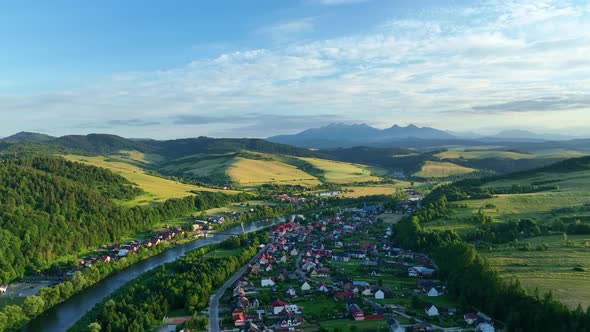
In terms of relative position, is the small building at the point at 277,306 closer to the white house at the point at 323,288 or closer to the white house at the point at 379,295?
the white house at the point at 323,288

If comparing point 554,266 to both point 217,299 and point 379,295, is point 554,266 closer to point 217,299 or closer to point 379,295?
point 379,295

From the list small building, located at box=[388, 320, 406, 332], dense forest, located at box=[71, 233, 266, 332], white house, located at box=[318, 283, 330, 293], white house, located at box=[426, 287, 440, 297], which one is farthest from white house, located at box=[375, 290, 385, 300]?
dense forest, located at box=[71, 233, 266, 332]

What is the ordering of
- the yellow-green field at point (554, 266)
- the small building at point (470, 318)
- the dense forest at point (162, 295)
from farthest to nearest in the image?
the yellow-green field at point (554, 266) < the dense forest at point (162, 295) < the small building at point (470, 318)

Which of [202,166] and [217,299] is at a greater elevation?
[202,166]

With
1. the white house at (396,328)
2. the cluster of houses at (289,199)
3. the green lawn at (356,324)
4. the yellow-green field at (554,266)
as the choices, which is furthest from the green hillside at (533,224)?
the cluster of houses at (289,199)

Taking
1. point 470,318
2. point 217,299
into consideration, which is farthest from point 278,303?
point 470,318
